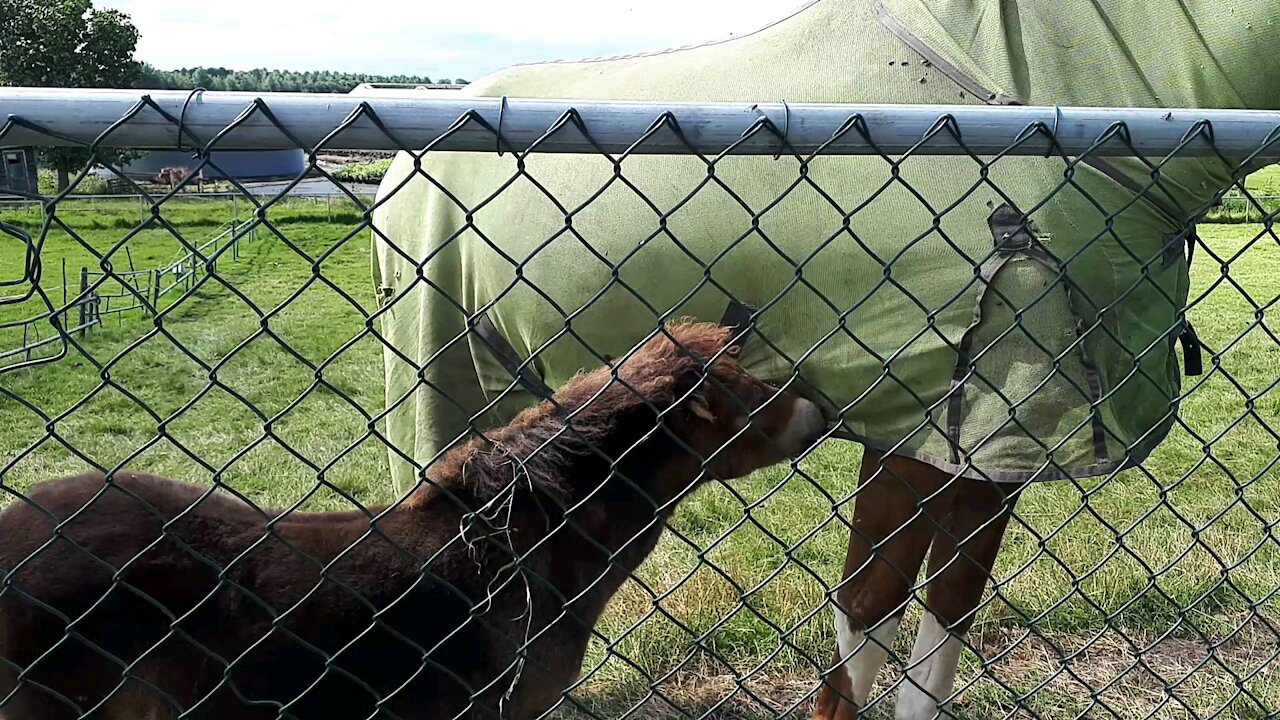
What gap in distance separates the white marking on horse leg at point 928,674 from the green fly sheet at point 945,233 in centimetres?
83

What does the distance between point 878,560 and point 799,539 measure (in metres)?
1.93

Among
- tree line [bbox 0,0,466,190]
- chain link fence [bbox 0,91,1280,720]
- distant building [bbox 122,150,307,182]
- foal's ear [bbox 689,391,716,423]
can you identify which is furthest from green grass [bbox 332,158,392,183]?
tree line [bbox 0,0,466,190]

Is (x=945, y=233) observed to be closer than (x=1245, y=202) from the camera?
Yes

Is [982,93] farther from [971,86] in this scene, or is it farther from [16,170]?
[16,170]

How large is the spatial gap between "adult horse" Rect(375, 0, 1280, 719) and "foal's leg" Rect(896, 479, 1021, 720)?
1cm

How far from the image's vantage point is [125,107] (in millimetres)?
1229

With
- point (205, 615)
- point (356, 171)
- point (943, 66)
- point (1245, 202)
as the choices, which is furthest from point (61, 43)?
Result: point (943, 66)

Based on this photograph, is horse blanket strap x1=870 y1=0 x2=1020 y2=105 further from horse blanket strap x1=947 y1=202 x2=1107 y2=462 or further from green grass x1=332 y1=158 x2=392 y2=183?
green grass x1=332 y1=158 x2=392 y2=183

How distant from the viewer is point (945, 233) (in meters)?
2.25

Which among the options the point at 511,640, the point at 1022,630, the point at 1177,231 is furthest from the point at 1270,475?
the point at 511,640

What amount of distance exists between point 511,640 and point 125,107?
5.24 feet

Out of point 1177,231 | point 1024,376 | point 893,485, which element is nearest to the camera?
point 1024,376

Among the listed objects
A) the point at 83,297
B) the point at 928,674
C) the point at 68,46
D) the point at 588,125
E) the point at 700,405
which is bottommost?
the point at 68,46

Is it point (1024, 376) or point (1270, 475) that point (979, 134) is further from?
point (1270, 475)
